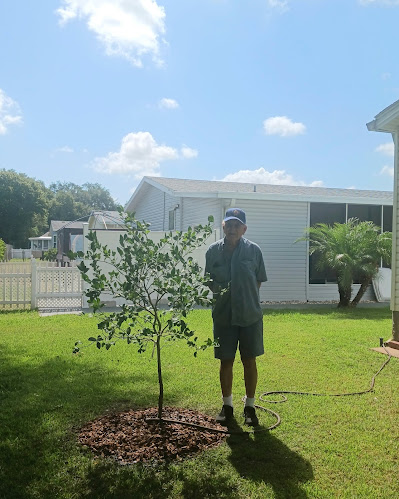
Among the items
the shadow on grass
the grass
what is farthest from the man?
the shadow on grass

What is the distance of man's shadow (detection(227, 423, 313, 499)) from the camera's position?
9.86 ft

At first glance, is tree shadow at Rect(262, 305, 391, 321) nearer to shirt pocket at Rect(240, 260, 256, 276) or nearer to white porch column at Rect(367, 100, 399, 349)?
white porch column at Rect(367, 100, 399, 349)

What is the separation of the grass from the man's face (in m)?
1.55

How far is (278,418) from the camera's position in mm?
4094

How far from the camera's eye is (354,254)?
12523mm

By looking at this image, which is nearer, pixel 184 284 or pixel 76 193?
pixel 184 284

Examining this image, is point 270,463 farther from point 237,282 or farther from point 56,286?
point 56,286

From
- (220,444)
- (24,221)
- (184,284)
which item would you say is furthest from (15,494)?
(24,221)

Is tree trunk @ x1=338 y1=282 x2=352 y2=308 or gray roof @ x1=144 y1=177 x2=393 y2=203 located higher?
gray roof @ x1=144 y1=177 x2=393 y2=203

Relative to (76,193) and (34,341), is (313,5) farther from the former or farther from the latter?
(76,193)

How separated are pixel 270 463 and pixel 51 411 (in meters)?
2.05

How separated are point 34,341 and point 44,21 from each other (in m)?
6.25

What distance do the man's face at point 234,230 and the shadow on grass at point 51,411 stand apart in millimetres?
A: 1699

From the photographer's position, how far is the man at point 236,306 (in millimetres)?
3914
